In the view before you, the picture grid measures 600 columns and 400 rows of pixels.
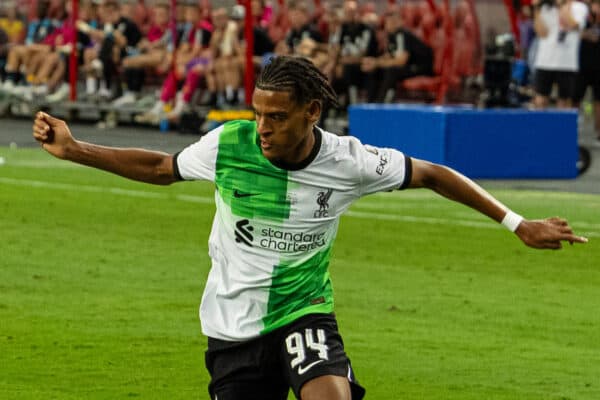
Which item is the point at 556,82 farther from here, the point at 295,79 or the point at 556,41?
the point at 295,79

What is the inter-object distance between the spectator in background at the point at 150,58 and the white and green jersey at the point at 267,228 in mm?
24275

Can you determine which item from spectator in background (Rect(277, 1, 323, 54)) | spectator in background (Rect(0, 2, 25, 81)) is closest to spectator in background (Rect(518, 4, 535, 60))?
spectator in background (Rect(277, 1, 323, 54))

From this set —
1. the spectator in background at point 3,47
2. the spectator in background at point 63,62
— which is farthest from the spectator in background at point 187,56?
the spectator in background at point 3,47

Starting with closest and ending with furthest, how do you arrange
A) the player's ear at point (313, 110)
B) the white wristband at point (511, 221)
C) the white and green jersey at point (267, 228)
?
the player's ear at point (313, 110) < the white and green jersey at point (267, 228) < the white wristband at point (511, 221)

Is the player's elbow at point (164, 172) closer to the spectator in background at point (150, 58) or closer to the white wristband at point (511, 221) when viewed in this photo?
the white wristband at point (511, 221)

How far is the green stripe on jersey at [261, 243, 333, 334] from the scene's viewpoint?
19.2 ft

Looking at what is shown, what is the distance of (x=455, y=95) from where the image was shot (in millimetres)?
26547

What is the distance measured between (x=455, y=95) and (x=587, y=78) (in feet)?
8.45

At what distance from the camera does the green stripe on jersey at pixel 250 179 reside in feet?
19.5

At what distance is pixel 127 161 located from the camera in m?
6.16

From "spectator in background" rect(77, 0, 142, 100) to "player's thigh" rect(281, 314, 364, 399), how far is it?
2584cm

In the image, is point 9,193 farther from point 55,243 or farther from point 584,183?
point 584,183

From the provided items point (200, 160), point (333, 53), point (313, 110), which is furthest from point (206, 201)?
point (313, 110)

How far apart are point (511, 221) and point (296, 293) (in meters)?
0.87
